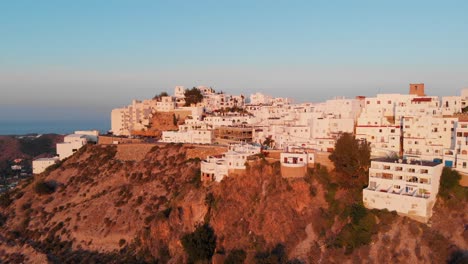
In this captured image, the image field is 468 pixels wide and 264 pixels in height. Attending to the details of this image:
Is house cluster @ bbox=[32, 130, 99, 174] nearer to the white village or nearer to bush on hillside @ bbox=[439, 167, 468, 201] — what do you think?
the white village

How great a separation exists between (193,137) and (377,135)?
73.3 feet

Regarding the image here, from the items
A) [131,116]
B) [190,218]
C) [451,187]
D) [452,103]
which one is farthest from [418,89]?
[131,116]

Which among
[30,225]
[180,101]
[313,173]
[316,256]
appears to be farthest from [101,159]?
[316,256]

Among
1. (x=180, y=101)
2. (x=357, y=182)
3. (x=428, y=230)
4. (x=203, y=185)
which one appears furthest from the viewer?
(x=180, y=101)

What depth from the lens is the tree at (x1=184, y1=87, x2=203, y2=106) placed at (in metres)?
65.4

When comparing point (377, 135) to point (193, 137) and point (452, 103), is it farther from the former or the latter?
point (193, 137)

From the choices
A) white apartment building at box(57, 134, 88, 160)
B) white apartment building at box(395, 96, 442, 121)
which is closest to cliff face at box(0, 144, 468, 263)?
white apartment building at box(57, 134, 88, 160)

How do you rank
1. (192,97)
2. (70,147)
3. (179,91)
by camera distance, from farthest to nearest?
(179,91), (192,97), (70,147)

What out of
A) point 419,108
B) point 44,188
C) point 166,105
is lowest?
point 44,188

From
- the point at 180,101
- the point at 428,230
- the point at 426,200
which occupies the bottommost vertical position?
the point at 428,230

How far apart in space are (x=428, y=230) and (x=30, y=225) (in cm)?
3880

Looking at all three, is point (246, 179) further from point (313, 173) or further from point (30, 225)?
point (30, 225)

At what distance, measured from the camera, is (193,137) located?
166 ft

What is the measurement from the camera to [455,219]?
28.9 m
